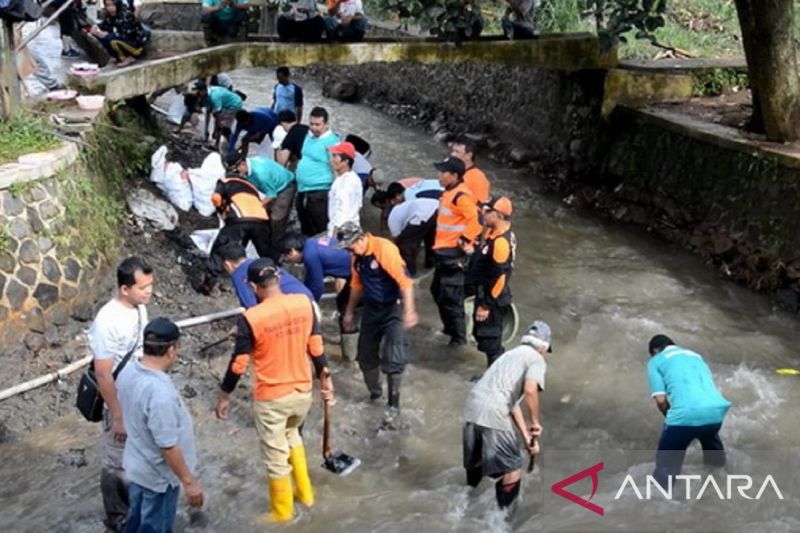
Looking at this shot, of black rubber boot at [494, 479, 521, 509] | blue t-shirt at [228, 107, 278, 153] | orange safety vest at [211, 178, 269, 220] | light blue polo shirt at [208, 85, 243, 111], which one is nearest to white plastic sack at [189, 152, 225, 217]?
orange safety vest at [211, 178, 269, 220]

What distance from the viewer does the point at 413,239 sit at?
9500 mm

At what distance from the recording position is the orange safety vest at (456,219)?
8234 millimetres

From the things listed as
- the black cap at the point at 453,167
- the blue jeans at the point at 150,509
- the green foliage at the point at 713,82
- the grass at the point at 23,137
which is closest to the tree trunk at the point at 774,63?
the green foliage at the point at 713,82

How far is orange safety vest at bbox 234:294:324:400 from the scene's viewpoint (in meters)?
5.45

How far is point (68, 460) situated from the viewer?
6.54 meters

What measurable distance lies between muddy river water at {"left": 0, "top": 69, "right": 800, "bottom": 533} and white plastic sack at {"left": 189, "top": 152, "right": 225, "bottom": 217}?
2049 mm

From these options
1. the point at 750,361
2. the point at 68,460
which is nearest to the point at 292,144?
the point at 68,460

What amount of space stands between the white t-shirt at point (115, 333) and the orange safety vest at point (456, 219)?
3.70 m

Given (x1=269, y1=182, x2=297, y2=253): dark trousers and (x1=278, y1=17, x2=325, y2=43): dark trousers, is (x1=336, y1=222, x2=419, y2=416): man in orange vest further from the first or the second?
(x1=278, y1=17, x2=325, y2=43): dark trousers

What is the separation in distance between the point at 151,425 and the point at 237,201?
4279 millimetres

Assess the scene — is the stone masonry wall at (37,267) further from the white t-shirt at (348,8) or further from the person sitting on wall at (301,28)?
the white t-shirt at (348,8)

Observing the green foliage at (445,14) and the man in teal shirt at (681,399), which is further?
the green foliage at (445,14)

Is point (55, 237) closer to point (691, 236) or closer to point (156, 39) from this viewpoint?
point (156, 39)

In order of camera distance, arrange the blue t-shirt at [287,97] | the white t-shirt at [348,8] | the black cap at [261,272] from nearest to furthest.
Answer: the black cap at [261,272] < the white t-shirt at [348,8] < the blue t-shirt at [287,97]
